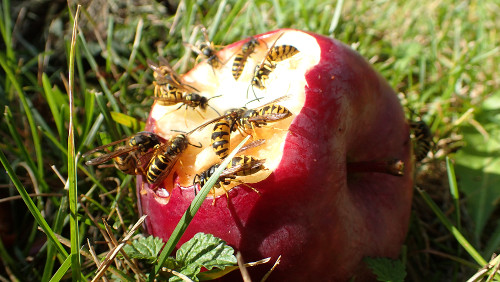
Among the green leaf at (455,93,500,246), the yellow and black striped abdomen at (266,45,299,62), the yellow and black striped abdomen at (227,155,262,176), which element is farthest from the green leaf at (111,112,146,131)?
the green leaf at (455,93,500,246)

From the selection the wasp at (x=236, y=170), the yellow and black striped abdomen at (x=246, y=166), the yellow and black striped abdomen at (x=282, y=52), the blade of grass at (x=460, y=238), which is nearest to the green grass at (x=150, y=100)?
the blade of grass at (x=460, y=238)

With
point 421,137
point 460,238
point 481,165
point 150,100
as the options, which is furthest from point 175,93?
point 481,165

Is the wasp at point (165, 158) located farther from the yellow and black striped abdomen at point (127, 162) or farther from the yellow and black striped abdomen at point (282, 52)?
the yellow and black striped abdomen at point (282, 52)

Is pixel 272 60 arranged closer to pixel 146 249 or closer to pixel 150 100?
pixel 146 249

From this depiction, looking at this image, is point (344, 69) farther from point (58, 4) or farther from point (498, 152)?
point (58, 4)

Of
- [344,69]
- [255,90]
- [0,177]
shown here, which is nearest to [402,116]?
[344,69]
